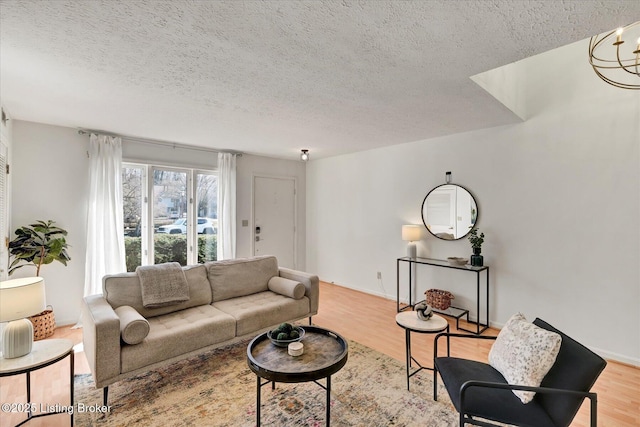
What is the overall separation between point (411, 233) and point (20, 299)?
390 cm

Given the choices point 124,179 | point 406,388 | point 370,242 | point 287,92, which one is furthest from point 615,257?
point 124,179

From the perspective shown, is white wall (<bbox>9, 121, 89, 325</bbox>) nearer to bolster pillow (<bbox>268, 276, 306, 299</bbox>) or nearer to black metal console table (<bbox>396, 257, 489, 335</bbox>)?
bolster pillow (<bbox>268, 276, 306, 299</bbox>)

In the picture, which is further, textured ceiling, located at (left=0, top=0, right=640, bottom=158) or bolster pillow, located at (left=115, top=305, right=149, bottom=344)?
bolster pillow, located at (left=115, top=305, right=149, bottom=344)

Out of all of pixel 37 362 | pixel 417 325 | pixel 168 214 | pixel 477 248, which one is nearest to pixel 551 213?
pixel 477 248

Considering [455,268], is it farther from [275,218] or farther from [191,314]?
[275,218]

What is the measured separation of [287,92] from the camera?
2.55 m

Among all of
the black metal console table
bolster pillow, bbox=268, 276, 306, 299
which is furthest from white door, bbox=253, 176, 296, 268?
the black metal console table

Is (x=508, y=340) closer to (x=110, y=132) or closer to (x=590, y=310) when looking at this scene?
(x=590, y=310)

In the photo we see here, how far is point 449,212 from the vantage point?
3996 mm

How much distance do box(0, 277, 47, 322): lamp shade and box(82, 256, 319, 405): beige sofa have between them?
0.38m

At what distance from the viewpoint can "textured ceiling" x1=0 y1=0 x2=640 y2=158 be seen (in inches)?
59.2

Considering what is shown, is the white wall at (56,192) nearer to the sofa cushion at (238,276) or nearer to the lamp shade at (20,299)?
the sofa cushion at (238,276)

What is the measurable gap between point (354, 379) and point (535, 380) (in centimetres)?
135

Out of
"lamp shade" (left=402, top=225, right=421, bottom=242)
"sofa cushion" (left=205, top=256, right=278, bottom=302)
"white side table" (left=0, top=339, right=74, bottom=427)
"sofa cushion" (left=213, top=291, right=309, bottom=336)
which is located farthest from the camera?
"lamp shade" (left=402, top=225, right=421, bottom=242)
